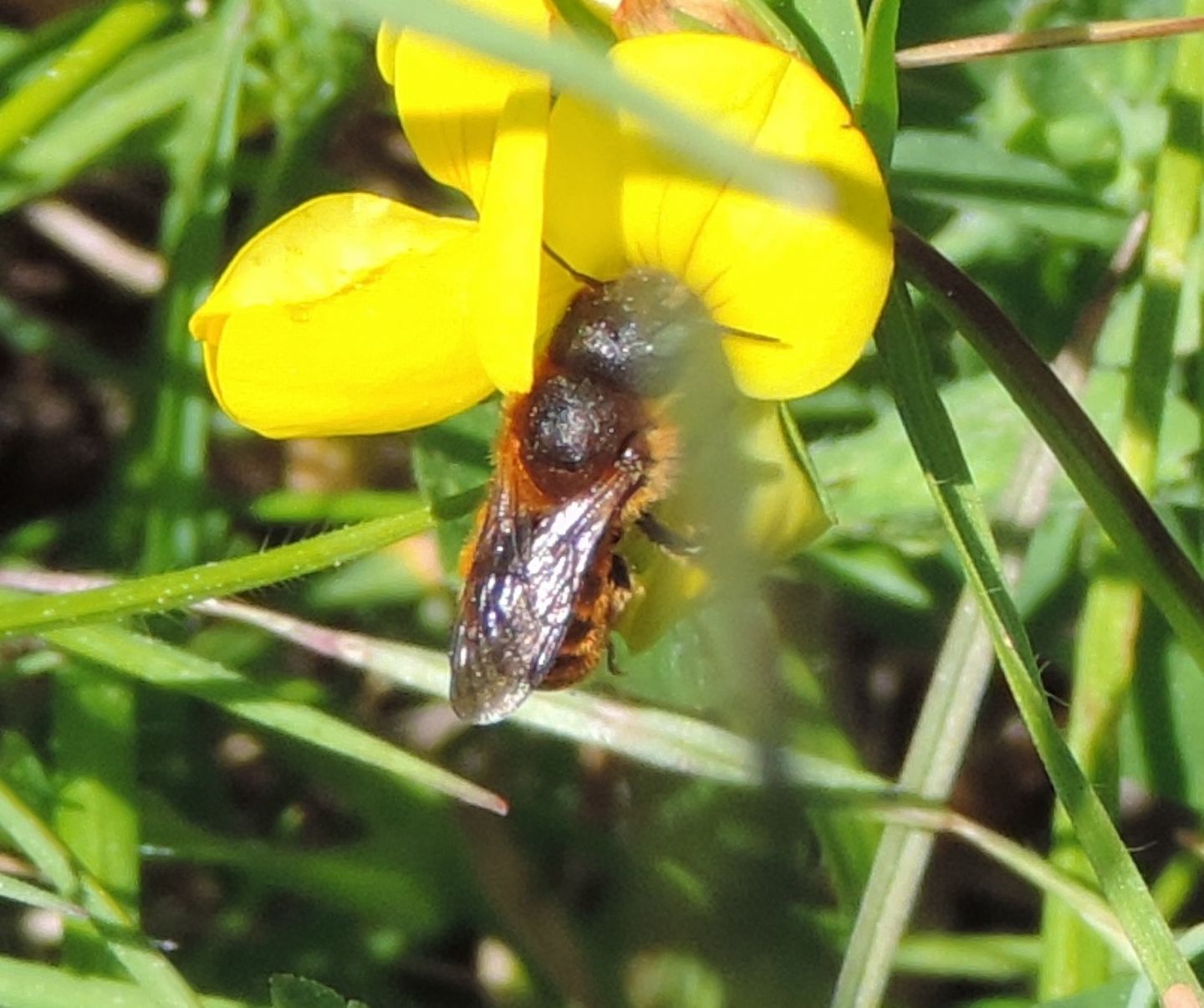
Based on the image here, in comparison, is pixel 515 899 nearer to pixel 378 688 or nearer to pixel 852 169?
pixel 378 688

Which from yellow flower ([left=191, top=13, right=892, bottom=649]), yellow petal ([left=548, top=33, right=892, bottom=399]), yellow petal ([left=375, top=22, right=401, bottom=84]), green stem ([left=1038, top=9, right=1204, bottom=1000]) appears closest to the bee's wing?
yellow flower ([left=191, top=13, right=892, bottom=649])

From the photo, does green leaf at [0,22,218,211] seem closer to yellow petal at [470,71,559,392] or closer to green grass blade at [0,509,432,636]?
green grass blade at [0,509,432,636]

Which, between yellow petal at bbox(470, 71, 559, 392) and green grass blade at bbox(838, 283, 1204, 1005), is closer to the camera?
yellow petal at bbox(470, 71, 559, 392)

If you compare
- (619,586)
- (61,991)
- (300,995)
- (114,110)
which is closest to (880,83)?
(619,586)

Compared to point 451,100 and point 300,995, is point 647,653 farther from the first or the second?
point 451,100

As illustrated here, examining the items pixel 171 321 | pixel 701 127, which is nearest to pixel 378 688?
pixel 171 321

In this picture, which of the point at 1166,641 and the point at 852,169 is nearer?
the point at 852,169
